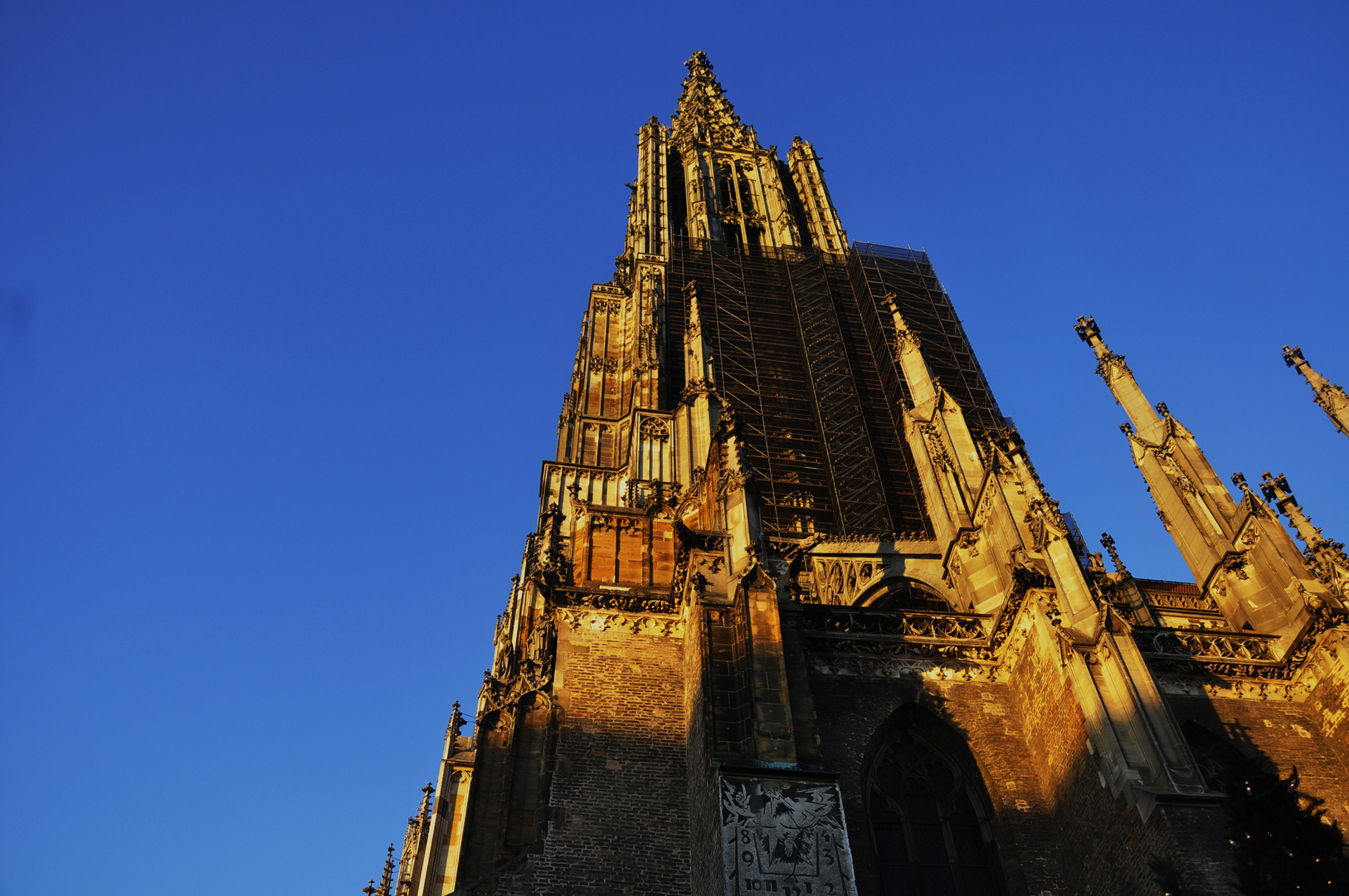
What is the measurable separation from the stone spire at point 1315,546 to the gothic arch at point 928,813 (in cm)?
709

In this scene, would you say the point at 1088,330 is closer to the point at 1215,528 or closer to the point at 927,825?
the point at 1215,528

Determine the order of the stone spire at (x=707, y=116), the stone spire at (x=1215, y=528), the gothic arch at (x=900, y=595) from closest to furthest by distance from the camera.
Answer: the stone spire at (x=1215, y=528)
the gothic arch at (x=900, y=595)
the stone spire at (x=707, y=116)

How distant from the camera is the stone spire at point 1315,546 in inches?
714

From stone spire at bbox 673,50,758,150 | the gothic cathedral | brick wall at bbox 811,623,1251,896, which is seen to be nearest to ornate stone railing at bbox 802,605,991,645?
the gothic cathedral

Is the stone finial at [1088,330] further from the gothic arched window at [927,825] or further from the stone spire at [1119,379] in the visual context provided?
the gothic arched window at [927,825]

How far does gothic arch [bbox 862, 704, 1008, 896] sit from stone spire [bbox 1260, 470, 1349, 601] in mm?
7088

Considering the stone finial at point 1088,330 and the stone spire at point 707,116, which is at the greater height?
the stone spire at point 707,116

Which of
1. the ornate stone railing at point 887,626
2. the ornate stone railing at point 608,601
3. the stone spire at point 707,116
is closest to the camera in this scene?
the ornate stone railing at point 608,601

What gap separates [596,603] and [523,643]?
1.42 m

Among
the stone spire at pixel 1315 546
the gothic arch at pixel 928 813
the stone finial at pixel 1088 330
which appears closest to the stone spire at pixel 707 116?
the stone finial at pixel 1088 330

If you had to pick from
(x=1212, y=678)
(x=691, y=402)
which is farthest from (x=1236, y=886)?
(x=691, y=402)

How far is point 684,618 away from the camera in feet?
57.2

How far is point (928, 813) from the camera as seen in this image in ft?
54.0

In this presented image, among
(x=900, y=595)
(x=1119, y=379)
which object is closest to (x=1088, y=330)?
(x=1119, y=379)
